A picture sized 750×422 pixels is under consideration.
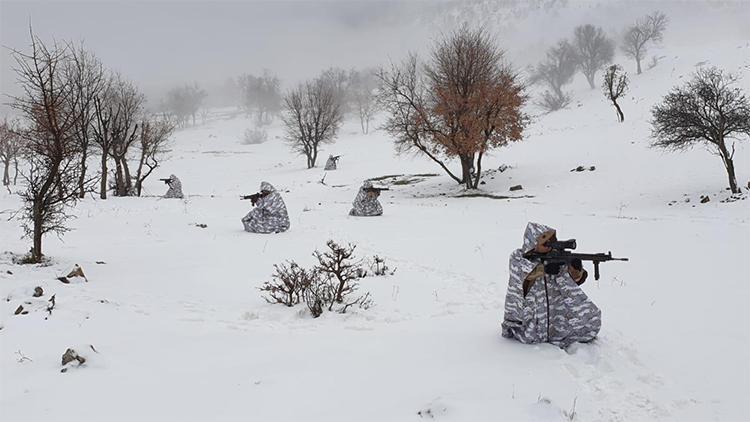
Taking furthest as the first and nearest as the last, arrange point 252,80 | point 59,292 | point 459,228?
point 252,80, point 459,228, point 59,292

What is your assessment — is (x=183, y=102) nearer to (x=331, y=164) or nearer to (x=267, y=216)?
(x=331, y=164)

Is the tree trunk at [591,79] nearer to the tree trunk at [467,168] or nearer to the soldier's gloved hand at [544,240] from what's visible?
the tree trunk at [467,168]

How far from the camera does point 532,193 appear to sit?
21.4 meters

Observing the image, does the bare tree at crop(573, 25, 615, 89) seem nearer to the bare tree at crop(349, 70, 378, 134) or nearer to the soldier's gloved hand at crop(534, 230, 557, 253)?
the bare tree at crop(349, 70, 378, 134)

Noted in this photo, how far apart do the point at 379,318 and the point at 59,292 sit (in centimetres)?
471

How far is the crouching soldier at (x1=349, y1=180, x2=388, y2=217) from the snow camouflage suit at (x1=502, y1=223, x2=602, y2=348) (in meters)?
11.6

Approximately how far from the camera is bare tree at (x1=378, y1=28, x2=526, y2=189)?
2239 centimetres

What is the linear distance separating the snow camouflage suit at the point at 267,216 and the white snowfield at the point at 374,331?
0.56 m

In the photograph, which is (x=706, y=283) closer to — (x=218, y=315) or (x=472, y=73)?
(x=218, y=315)

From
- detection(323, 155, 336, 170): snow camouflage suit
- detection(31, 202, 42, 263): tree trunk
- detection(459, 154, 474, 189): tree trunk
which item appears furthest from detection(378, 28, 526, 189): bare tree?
detection(31, 202, 42, 263): tree trunk

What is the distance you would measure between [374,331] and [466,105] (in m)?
19.7

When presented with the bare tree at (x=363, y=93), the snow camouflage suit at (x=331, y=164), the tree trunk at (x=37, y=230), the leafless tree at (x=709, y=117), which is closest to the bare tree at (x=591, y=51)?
the bare tree at (x=363, y=93)

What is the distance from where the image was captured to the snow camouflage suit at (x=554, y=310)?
4.60 metres

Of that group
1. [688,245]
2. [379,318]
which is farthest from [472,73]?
[379,318]
